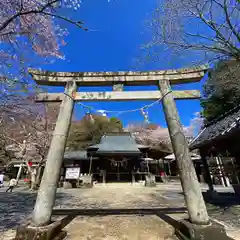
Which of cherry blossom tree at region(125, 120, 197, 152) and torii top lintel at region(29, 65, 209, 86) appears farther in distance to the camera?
cherry blossom tree at region(125, 120, 197, 152)

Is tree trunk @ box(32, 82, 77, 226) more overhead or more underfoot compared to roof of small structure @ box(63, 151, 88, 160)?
more underfoot

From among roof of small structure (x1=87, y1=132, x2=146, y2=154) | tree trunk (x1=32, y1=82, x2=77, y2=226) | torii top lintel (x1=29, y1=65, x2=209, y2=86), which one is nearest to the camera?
tree trunk (x1=32, y1=82, x2=77, y2=226)

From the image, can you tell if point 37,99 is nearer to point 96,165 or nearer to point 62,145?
point 62,145

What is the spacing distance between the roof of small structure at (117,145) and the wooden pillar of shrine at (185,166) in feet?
44.3

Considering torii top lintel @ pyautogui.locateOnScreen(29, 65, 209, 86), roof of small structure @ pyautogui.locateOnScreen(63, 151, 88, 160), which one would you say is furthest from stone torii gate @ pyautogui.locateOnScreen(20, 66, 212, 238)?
roof of small structure @ pyautogui.locateOnScreen(63, 151, 88, 160)

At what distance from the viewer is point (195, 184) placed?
10.7ft

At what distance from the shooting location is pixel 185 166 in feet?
11.2

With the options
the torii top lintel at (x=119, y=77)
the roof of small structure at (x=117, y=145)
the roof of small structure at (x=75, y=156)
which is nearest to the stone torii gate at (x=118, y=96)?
the torii top lintel at (x=119, y=77)

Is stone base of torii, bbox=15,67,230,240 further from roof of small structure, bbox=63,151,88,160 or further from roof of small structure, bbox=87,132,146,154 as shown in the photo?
roof of small structure, bbox=63,151,88,160

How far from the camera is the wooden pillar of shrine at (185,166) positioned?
311cm

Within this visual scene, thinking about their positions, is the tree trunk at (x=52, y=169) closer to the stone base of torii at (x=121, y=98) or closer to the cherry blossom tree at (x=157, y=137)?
the stone base of torii at (x=121, y=98)

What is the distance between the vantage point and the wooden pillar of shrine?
311 cm

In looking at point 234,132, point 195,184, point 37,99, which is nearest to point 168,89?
point 195,184

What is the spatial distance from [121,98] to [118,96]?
0.10m
